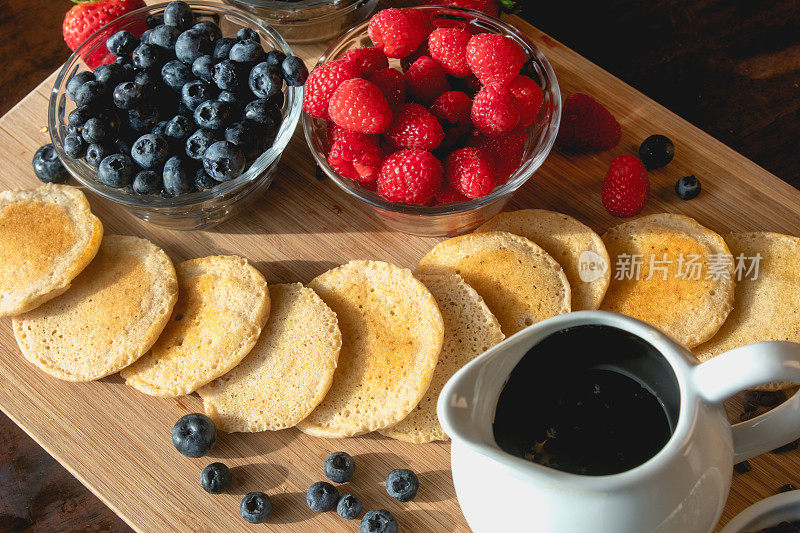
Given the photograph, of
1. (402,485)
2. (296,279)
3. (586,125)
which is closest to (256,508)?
(402,485)

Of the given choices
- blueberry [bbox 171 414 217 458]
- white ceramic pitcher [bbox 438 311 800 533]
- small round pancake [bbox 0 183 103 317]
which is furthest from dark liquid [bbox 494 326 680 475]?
small round pancake [bbox 0 183 103 317]

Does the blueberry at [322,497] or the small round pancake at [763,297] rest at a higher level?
the small round pancake at [763,297]

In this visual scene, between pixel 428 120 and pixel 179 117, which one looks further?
pixel 179 117

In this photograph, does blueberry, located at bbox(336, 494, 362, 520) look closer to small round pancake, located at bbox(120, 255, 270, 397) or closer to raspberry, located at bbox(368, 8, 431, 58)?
small round pancake, located at bbox(120, 255, 270, 397)

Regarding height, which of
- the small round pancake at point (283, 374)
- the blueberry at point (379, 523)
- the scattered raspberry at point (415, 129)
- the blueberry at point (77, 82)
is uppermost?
the blueberry at point (77, 82)

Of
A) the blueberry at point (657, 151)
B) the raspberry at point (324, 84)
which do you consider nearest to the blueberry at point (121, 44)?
the raspberry at point (324, 84)

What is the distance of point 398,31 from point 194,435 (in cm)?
107

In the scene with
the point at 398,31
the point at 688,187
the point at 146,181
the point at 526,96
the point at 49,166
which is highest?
the point at 398,31

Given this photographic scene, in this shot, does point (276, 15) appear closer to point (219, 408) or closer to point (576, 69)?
point (576, 69)

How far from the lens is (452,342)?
1711mm

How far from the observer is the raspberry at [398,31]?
165 centimetres

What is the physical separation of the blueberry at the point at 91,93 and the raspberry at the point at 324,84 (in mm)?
491

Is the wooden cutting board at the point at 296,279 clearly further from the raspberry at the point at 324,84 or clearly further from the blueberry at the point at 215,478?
the raspberry at the point at 324,84

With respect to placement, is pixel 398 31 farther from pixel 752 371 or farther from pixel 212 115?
pixel 752 371
